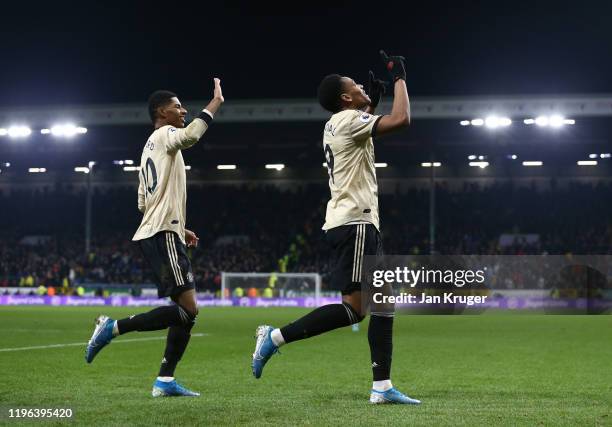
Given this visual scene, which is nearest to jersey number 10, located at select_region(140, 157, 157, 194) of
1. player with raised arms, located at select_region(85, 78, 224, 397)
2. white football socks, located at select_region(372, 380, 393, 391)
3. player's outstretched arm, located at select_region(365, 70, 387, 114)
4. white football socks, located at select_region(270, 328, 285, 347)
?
player with raised arms, located at select_region(85, 78, 224, 397)

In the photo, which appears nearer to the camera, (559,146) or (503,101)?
(503,101)

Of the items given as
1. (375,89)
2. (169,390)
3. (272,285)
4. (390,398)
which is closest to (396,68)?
(375,89)

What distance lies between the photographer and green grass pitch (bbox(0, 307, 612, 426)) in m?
5.11

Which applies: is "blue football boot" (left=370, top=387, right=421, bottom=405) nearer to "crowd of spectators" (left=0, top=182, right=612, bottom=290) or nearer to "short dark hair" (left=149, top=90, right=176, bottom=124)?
"short dark hair" (left=149, top=90, right=176, bottom=124)

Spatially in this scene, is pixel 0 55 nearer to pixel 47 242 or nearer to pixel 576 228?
Answer: pixel 47 242

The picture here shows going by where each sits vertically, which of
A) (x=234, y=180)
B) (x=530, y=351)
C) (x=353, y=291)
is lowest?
(x=530, y=351)

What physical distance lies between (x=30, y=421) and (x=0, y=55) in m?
27.1

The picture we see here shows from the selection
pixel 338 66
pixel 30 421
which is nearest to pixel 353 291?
pixel 30 421

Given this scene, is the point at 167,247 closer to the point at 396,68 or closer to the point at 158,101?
the point at 158,101

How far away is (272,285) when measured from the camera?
35.6 m

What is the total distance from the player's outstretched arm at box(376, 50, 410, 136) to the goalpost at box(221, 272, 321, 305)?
97.6 feet

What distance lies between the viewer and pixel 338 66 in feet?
98.9

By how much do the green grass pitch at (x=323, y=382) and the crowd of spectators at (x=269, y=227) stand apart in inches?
1074

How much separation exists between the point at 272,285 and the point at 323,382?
92.2ft
